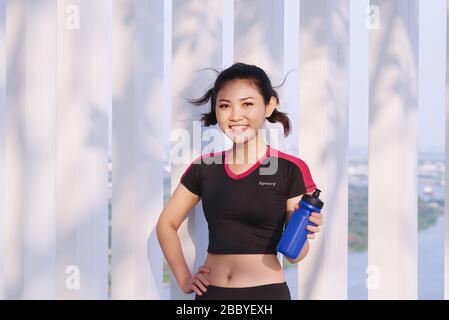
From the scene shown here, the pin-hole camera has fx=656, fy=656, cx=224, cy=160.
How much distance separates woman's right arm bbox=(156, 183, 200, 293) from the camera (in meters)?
1.88

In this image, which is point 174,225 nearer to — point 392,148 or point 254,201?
point 254,201

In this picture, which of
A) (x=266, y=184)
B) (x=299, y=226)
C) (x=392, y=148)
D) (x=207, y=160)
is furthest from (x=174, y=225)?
(x=392, y=148)

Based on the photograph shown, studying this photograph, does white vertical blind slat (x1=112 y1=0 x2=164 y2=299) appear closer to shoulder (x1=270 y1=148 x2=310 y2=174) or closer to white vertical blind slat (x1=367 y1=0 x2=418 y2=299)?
shoulder (x1=270 y1=148 x2=310 y2=174)

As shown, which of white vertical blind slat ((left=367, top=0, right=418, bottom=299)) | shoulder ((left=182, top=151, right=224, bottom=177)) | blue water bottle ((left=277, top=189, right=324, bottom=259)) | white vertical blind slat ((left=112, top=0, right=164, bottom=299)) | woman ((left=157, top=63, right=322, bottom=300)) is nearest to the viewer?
blue water bottle ((left=277, top=189, right=324, bottom=259))

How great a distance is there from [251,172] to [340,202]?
42 centimetres

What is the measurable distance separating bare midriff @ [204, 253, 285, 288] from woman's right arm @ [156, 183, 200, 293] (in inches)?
6.3

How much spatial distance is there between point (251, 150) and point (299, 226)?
0.92 ft

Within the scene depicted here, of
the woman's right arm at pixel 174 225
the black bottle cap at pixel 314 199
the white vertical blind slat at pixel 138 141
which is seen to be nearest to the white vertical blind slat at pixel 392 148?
the black bottle cap at pixel 314 199

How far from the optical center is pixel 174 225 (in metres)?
1.90

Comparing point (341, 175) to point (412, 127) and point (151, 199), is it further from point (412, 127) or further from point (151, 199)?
point (151, 199)

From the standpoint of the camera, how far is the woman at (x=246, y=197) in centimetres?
174

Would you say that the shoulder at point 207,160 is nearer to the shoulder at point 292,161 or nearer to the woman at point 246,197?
the woman at point 246,197

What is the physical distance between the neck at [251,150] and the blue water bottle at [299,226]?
0.21 m

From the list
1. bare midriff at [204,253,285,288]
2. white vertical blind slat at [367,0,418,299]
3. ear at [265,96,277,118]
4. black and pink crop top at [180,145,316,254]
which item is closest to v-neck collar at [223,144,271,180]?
black and pink crop top at [180,145,316,254]
